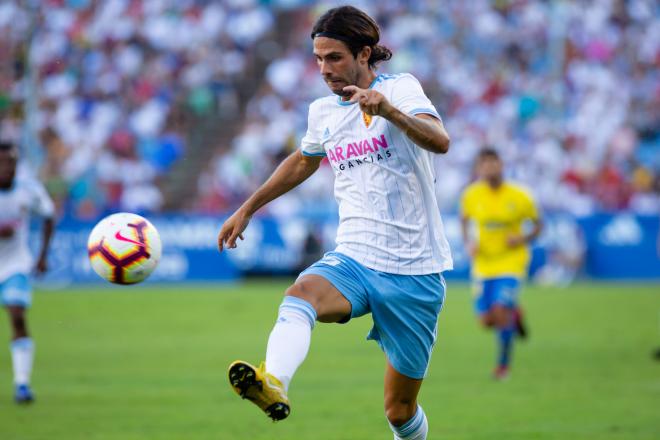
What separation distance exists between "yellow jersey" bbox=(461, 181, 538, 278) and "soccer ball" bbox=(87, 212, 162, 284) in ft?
22.6

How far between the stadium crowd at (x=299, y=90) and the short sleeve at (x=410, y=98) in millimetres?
20252

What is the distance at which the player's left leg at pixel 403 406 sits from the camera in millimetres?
6102

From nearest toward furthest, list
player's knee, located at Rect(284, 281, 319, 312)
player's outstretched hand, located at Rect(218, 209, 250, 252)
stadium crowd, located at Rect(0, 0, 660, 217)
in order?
player's knee, located at Rect(284, 281, 319, 312), player's outstretched hand, located at Rect(218, 209, 250, 252), stadium crowd, located at Rect(0, 0, 660, 217)

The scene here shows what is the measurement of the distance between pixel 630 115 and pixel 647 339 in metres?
13.5

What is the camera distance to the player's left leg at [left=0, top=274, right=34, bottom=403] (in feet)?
33.6

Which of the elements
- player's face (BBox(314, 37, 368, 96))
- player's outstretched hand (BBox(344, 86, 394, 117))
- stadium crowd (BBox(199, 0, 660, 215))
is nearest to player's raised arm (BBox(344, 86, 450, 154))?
player's outstretched hand (BBox(344, 86, 394, 117))

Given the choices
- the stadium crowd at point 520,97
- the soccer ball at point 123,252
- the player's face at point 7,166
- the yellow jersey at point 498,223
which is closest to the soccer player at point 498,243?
the yellow jersey at point 498,223

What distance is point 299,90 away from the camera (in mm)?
28766

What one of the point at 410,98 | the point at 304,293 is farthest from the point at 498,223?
the point at 304,293

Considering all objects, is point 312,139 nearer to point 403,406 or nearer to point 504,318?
point 403,406

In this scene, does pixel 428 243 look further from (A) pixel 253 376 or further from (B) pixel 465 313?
(B) pixel 465 313

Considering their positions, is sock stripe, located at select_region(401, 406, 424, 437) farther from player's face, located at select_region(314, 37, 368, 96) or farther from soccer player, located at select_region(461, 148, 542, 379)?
soccer player, located at select_region(461, 148, 542, 379)

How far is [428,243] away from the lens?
6043 mm

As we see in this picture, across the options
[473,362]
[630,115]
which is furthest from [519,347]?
[630,115]
